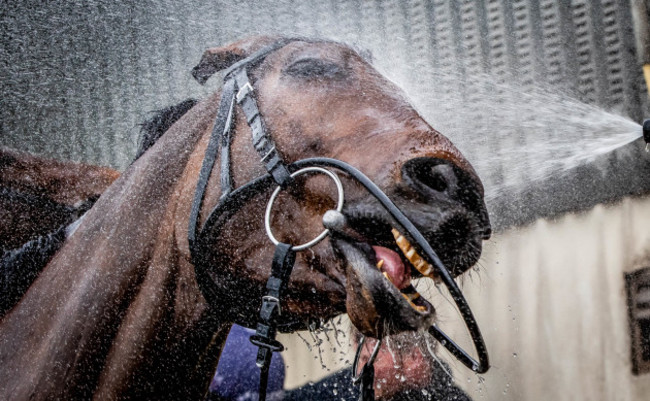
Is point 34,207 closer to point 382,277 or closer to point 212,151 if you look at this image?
point 212,151

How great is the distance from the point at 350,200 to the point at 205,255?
49cm

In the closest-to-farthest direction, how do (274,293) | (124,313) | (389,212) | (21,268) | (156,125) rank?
(389,212) → (274,293) → (124,313) → (21,268) → (156,125)

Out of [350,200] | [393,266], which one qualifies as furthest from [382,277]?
[350,200]

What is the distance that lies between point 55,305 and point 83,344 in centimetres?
20

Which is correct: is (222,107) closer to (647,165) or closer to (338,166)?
(338,166)

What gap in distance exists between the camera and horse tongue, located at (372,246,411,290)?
1.20 meters

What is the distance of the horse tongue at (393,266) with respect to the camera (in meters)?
1.20

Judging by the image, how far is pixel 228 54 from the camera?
1846 millimetres

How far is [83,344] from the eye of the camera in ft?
4.84

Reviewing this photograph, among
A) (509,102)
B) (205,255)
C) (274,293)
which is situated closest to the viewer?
(274,293)

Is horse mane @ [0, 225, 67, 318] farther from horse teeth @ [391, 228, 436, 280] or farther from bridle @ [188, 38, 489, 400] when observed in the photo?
horse teeth @ [391, 228, 436, 280]

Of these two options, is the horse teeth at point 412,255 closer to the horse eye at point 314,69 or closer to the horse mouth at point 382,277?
the horse mouth at point 382,277

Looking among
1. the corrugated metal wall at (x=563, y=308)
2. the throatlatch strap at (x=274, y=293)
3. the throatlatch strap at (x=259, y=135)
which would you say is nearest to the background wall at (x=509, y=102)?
the corrugated metal wall at (x=563, y=308)

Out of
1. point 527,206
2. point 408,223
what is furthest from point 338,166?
point 527,206
